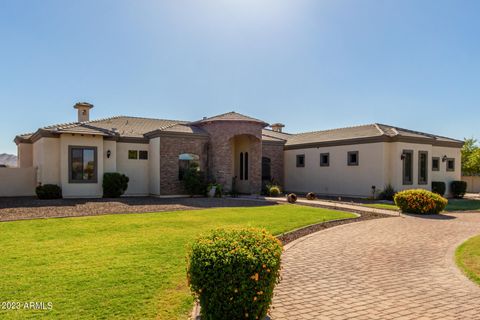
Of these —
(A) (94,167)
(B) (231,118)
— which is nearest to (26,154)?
(A) (94,167)

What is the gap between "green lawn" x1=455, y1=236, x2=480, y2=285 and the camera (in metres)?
7.16

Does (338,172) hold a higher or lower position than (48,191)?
higher

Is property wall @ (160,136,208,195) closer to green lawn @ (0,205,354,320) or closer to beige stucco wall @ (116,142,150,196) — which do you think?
beige stucco wall @ (116,142,150,196)

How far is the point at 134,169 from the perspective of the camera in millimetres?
24828

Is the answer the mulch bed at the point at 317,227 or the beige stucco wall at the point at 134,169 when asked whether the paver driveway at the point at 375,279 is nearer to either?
the mulch bed at the point at 317,227

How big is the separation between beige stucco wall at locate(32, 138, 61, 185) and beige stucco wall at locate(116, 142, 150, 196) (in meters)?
3.65

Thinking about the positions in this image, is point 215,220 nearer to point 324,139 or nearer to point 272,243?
point 272,243

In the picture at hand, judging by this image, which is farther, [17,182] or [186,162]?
[186,162]

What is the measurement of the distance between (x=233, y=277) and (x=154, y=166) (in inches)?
838

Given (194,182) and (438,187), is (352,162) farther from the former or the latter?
(194,182)

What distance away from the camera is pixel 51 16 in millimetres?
13758

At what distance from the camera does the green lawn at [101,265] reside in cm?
516

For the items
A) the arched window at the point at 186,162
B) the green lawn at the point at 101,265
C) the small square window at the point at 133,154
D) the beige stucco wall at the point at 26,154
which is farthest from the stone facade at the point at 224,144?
the beige stucco wall at the point at 26,154

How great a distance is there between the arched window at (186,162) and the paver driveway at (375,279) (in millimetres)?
14914
